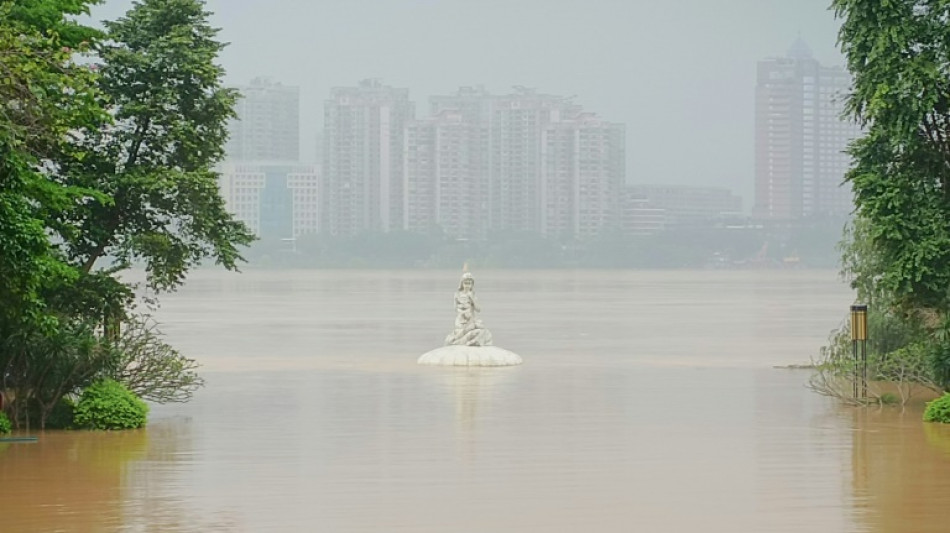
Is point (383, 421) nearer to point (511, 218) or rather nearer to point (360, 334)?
point (360, 334)

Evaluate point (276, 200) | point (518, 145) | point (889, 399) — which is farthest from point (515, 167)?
point (889, 399)

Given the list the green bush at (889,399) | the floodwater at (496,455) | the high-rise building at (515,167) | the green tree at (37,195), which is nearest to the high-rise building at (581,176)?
the high-rise building at (515,167)

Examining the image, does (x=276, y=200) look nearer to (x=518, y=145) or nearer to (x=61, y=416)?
(x=518, y=145)

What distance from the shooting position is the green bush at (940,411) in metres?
19.4

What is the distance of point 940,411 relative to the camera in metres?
19.5

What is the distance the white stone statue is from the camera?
30.3m

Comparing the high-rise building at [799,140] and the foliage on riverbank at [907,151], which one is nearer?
the foliage on riverbank at [907,151]

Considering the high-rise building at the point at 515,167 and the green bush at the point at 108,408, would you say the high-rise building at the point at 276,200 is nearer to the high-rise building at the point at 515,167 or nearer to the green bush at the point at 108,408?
the high-rise building at the point at 515,167

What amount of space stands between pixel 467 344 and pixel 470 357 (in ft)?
1.42

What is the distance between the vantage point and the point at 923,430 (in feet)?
62.5

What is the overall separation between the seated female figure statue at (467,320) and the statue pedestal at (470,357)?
0.18 m

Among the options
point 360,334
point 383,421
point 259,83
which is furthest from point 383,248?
point 383,421

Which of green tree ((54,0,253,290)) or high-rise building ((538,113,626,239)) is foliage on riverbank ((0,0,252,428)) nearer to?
green tree ((54,0,253,290))

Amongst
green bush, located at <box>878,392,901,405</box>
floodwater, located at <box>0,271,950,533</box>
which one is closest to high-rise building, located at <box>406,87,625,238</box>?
floodwater, located at <box>0,271,950,533</box>
